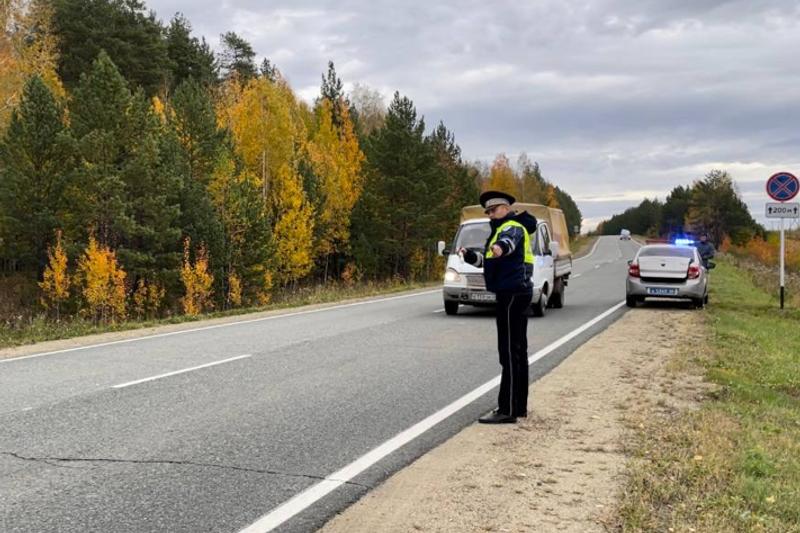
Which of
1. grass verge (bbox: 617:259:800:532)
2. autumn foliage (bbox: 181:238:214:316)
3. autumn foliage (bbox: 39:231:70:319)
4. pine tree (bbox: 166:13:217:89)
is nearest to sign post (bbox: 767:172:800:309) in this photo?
grass verge (bbox: 617:259:800:532)

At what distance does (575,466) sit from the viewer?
4.88 m

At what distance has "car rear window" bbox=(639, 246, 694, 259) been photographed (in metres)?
17.4

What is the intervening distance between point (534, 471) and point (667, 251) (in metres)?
14.4

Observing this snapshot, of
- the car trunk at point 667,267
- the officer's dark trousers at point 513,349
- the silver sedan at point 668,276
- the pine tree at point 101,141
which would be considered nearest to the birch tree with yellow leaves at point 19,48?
the pine tree at point 101,141

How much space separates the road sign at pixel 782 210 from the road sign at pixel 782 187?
0.15 m

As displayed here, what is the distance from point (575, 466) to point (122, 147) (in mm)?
30991

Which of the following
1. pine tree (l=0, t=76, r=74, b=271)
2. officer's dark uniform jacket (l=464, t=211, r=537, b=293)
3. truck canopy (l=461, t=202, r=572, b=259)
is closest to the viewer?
officer's dark uniform jacket (l=464, t=211, r=537, b=293)

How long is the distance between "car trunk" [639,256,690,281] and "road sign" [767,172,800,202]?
2.66 metres

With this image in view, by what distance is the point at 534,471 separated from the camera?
4773 millimetres

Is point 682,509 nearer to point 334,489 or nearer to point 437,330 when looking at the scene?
point 334,489

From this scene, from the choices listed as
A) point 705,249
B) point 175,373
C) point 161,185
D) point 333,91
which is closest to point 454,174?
point 333,91

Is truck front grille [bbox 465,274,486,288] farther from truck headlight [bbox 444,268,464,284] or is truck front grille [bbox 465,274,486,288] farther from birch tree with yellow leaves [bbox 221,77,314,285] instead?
birch tree with yellow leaves [bbox 221,77,314,285]

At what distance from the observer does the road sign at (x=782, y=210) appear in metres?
16.7

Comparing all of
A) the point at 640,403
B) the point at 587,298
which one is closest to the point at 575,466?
the point at 640,403
